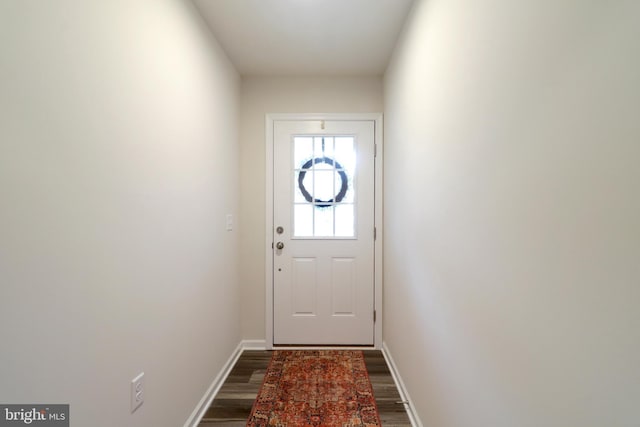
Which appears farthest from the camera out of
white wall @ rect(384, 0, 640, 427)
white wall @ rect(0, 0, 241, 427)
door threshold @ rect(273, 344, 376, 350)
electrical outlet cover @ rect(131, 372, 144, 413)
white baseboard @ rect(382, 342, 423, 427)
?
door threshold @ rect(273, 344, 376, 350)

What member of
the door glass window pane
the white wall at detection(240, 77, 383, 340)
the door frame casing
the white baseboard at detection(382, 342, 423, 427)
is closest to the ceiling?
the white wall at detection(240, 77, 383, 340)

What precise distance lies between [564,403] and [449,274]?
2.03ft

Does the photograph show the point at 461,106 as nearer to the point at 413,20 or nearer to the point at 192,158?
the point at 413,20

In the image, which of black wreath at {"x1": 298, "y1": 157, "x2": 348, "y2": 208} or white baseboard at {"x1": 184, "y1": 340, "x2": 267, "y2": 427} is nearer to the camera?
white baseboard at {"x1": 184, "y1": 340, "x2": 267, "y2": 427}

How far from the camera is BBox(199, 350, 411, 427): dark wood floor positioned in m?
1.73

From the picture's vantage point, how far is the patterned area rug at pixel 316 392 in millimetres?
1728

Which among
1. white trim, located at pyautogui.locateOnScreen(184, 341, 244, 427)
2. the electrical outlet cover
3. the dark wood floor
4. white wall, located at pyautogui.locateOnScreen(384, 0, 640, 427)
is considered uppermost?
white wall, located at pyautogui.locateOnScreen(384, 0, 640, 427)

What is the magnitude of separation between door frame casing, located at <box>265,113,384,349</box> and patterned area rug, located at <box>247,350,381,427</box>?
0.32 meters

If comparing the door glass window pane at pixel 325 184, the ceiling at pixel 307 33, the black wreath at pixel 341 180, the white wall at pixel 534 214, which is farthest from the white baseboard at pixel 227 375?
the ceiling at pixel 307 33

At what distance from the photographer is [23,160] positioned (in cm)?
76

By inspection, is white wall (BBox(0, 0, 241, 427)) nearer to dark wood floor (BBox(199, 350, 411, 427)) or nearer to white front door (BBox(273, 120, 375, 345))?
dark wood floor (BBox(199, 350, 411, 427))

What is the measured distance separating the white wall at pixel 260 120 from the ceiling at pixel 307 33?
0.36 feet

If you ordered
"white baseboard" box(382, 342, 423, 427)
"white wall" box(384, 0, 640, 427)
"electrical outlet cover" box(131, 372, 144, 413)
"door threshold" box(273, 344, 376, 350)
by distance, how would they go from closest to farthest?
"white wall" box(384, 0, 640, 427), "electrical outlet cover" box(131, 372, 144, 413), "white baseboard" box(382, 342, 423, 427), "door threshold" box(273, 344, 376, 350)

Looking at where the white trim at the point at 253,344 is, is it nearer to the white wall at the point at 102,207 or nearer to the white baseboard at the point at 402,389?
the white wall at the point at 102,207
